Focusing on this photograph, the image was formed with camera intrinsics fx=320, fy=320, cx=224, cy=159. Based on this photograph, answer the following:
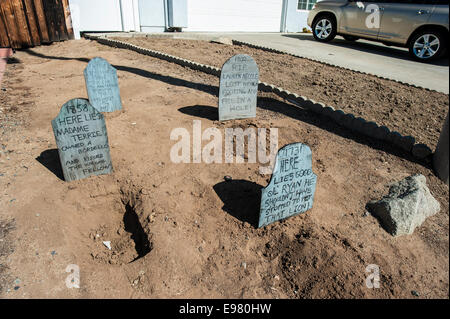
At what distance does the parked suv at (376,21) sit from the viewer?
6.15m

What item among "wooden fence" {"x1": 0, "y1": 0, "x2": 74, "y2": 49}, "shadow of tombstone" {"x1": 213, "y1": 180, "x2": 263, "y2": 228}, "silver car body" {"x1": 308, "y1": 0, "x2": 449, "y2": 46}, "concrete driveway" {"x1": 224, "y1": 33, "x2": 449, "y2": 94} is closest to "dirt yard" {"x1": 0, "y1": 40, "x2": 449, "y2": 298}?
"shadow of tombstone" {"x1": 213, "y1": 180, "x2": 263, "y2": 228}

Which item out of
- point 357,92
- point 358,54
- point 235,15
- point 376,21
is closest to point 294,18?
point 235,15

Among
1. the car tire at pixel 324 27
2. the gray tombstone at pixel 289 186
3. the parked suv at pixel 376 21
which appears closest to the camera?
the gray tombstone at pixel 289 186

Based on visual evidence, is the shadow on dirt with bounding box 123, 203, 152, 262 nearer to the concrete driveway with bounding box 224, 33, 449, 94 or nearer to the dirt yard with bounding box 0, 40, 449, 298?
the dirt yard with bounding box 0, 40, 449, 298

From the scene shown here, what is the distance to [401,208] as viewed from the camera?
97.1 inches

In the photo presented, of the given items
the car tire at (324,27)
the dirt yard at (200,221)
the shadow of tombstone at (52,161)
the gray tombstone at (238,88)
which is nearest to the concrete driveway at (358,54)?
the car tire at (324,27)

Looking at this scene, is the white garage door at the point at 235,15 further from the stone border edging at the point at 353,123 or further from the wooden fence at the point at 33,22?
the stone border edging at the point at 353,123

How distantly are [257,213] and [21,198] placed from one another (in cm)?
221

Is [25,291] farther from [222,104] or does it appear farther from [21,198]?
[222,104]

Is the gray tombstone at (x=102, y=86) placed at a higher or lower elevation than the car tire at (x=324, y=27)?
lower

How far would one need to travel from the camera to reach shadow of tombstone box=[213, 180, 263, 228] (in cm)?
286

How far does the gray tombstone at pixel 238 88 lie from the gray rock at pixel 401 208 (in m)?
2.41

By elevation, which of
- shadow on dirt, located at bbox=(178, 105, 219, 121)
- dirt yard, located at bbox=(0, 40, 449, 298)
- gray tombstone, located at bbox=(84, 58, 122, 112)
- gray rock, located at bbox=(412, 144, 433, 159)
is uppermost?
gray tombstone, located at bbox=(84, 58, 122, 112)
